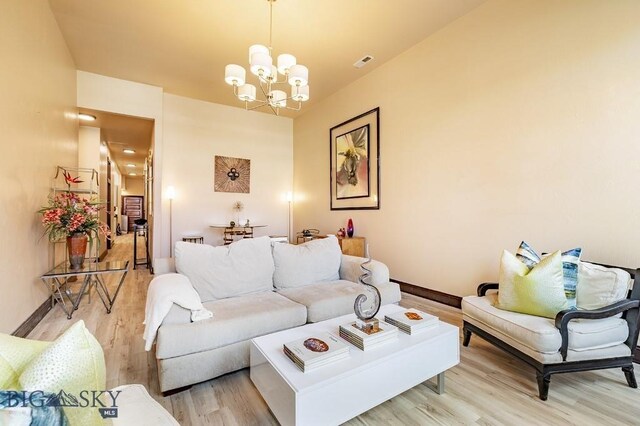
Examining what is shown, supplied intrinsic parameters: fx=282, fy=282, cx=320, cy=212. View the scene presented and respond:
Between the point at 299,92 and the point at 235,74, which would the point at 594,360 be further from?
the point at 235,74

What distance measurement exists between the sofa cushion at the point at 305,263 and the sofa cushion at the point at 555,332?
1.53 metres

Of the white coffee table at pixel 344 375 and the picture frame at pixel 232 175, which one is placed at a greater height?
the picture frame at pixel 232 175

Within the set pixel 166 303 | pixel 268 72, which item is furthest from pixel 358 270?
pixel 268 72

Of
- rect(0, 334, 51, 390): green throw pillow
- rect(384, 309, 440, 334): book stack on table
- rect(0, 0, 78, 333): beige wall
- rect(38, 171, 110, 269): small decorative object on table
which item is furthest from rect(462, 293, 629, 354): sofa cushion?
rect(38, 171, 110, 269): small decorative object on table

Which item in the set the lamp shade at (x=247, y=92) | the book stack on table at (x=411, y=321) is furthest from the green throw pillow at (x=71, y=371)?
the lamp shade at (x=247, y=92)

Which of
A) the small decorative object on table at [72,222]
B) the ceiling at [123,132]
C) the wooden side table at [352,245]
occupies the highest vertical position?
the ceiling at [123,132]

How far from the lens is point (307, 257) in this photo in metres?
2.84

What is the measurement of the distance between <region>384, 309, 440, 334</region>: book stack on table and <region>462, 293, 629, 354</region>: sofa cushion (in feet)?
1.84

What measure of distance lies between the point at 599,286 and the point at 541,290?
399 mm

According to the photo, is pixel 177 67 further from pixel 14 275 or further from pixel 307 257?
pixel 307 257

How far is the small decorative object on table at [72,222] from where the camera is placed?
2867 mm

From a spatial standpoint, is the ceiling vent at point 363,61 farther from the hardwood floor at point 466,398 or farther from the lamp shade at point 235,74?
the hardwood floor at point 466,398

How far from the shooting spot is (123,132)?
6.50m

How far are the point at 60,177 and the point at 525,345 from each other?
17.3 feet
